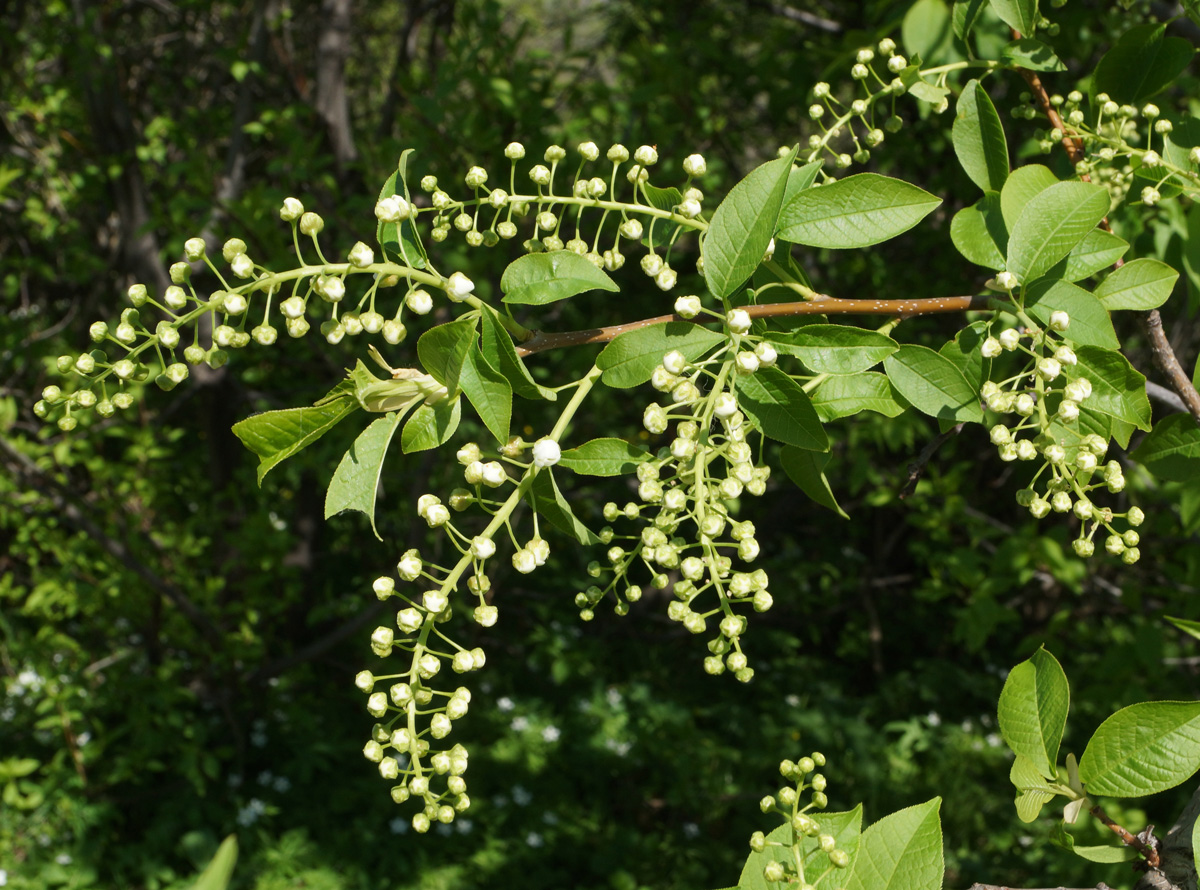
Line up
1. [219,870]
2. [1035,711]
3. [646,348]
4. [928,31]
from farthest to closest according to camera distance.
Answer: [928,31] < [1035,711] < [646,348] < [219,870]

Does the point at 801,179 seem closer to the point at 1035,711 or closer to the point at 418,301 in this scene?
the point at 418,301

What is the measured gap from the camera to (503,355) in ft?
3.03

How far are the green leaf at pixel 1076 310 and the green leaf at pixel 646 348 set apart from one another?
0.41 meters

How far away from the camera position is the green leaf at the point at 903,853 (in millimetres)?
946

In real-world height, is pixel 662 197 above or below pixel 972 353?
above

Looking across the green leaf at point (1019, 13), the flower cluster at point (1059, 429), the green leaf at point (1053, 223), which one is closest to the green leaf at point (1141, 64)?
the green leaf at point (1019, 13)

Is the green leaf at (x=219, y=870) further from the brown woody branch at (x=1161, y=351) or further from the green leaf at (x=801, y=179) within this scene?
the brown woody branch at (x=1161, y=351)

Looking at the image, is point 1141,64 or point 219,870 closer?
point 219,870

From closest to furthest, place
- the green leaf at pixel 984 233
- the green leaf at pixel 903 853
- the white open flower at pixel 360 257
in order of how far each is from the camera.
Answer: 1. the white open flower at pixel 360 257
2. the green leaf at pixel 903 853
3. the green leaf at pixel 984 233

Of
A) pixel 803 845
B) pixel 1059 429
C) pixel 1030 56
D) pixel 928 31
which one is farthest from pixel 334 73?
pixel 803 845

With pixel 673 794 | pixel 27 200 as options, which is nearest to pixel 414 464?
pixel 673 794

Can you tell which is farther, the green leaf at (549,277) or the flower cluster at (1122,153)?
the flower cluster at (1122,153)

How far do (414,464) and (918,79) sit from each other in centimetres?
246

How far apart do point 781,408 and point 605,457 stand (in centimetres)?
21
